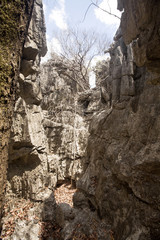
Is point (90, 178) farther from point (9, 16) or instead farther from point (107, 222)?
point (9, 16)

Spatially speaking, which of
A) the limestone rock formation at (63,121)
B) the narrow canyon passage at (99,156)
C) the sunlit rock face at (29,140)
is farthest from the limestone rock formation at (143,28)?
the limestone rock formation at (63,121)

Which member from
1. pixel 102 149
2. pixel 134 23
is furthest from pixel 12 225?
pixel 134 23

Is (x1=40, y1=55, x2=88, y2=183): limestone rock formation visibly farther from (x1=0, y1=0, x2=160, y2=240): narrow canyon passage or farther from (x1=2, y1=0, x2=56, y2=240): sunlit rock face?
(x1=2, y1=0, x2=56, y2=240): sunlit rock face

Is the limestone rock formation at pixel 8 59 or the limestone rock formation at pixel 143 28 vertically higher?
the limestone rock formation at pixel 143 28

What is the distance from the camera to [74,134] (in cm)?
1066

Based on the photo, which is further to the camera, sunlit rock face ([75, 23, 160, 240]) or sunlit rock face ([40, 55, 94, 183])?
sunlit rock face ([40, 55, 94, 183])

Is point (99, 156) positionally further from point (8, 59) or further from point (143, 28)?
point (8, 59)

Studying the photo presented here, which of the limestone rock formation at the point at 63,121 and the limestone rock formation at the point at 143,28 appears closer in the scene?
the limestone rock formation at the point at 143,28

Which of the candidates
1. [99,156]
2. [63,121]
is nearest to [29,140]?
[99,156]

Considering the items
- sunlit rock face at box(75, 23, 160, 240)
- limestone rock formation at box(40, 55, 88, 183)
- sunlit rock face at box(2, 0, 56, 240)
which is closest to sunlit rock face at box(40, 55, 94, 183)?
limestone rock formation at box(40, 55, 88, 183)

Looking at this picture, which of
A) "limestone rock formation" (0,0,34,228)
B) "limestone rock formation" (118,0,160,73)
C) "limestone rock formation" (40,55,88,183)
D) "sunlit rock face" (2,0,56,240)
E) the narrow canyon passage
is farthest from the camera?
"limestone rock formation" (40,55,88,183)

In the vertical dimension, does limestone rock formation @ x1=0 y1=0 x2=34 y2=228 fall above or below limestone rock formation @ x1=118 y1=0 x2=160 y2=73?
below

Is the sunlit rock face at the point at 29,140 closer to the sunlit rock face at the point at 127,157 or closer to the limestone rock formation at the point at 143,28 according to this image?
the sunlit rock face at the point at 127,157

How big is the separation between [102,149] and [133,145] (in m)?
1.63
